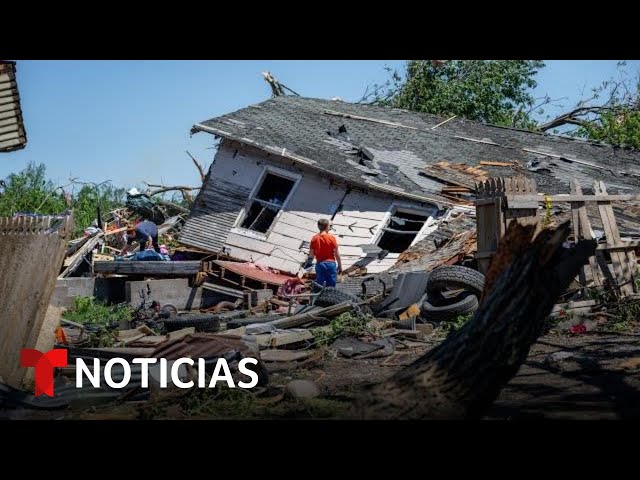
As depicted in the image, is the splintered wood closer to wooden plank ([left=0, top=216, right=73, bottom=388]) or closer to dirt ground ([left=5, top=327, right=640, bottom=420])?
dirt ground ([left=5, top=327, right=640, bottom=420])

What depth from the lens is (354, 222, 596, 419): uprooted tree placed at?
5887mm

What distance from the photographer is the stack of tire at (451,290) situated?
1379cm

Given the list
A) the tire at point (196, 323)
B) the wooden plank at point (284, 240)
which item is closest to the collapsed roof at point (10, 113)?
the tire at point (196, 323)

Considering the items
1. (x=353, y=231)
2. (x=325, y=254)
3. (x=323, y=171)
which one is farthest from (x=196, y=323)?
(x=353, y=231)

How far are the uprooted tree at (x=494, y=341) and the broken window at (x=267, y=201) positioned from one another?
1688cm

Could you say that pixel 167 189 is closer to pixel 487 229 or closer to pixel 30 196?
pixel 30 196

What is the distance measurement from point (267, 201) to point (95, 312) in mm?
6690

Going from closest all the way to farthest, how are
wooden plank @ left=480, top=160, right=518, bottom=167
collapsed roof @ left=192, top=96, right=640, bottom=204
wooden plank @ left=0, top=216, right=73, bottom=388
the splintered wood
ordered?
1. wooden plank @ left=0, top=216, right=73, bottom=388
2. the splintered wood
3. collapsed roof @ left=192, top=96, right=640, bottom=204
4. wooden plank @ left=480, top=160, right=518, bottom=167

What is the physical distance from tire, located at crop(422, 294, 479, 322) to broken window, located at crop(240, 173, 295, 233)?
9515 millimetres

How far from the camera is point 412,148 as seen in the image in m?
25.9

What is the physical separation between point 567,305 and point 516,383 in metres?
4.31

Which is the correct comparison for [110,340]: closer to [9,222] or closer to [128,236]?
[9,222]

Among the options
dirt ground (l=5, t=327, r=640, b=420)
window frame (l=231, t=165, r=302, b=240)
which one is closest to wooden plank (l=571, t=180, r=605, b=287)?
dirt ground (l=5, t=327, r=640, b=420)

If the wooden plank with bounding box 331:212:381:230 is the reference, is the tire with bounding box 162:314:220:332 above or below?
below
